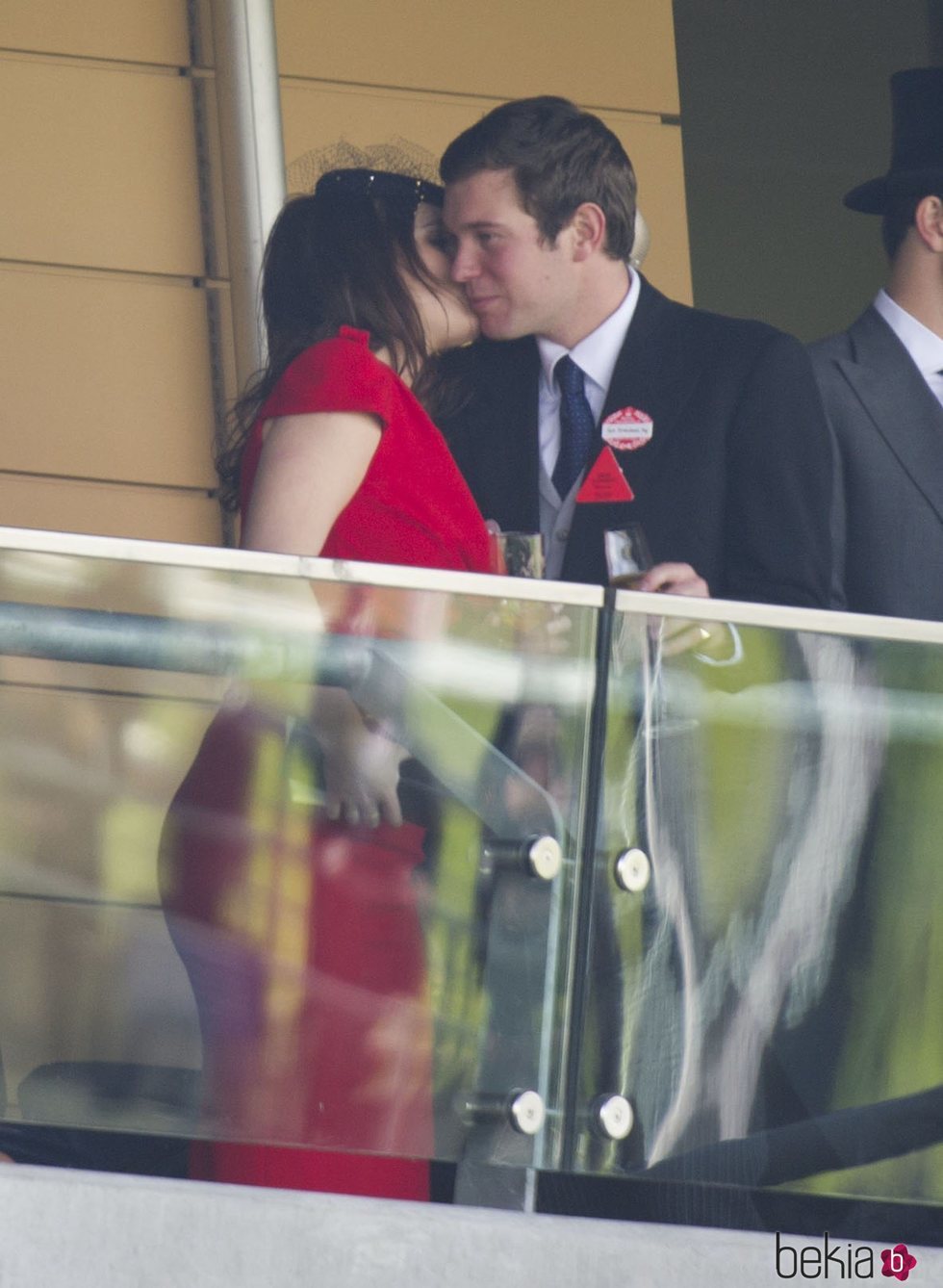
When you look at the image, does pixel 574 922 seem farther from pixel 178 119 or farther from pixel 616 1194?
pixel 178 119

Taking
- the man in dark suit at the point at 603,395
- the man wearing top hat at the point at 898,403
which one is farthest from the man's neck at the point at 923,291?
the man in dark suit at the point at 603,395

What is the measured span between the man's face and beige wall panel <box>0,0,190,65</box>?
1645 millimetres

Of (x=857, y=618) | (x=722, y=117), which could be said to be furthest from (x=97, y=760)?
(x=722, y=117)

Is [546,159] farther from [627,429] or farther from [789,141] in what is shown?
[789,141]

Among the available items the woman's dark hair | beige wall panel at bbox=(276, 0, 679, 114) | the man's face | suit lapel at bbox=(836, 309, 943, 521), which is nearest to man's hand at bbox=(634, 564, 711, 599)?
the woman's dark hair

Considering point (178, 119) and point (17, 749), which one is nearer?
point (17, 749)

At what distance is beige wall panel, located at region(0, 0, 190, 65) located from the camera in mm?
4539

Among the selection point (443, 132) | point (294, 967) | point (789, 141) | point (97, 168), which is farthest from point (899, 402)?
point (789, 141)

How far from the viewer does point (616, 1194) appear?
7.61ft

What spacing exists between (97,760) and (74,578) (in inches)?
7.6

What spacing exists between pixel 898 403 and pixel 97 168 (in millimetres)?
1993

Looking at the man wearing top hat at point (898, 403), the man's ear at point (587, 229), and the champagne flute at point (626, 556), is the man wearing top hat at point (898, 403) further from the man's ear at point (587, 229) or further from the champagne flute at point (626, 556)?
the champagne flute at point (626, 556)

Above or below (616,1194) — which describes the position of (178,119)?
above

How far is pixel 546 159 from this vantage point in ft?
10.8
